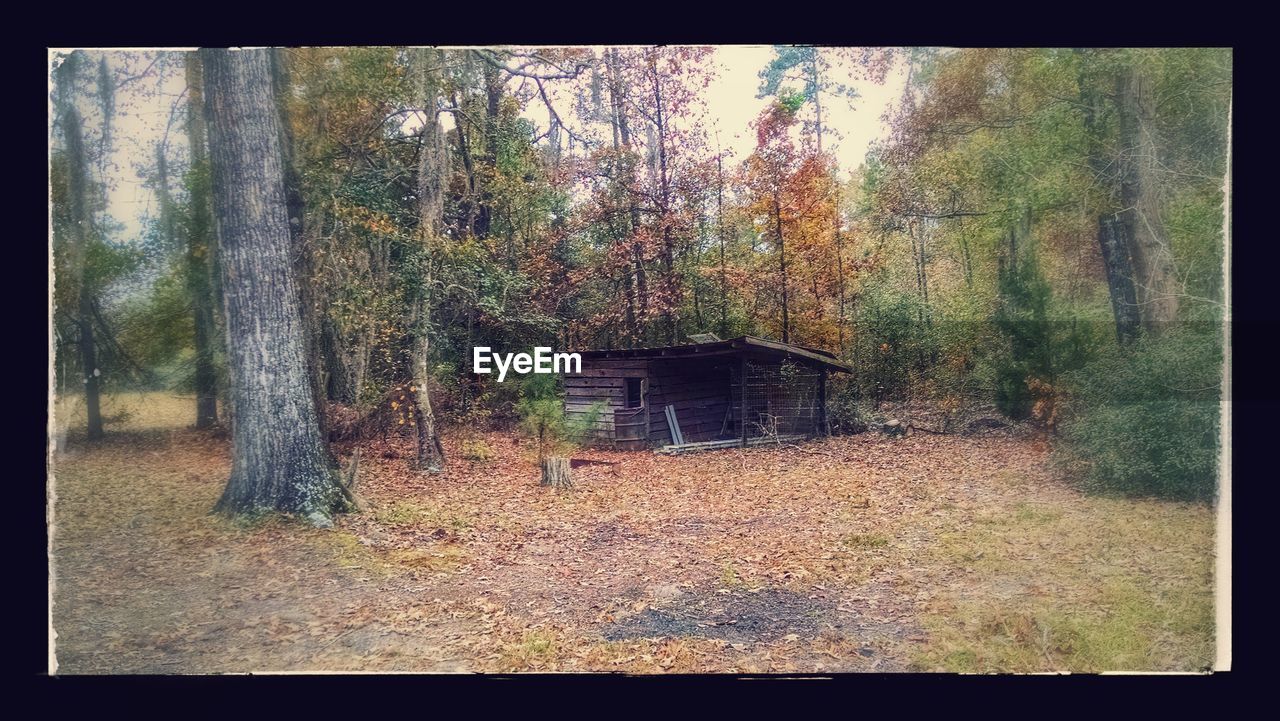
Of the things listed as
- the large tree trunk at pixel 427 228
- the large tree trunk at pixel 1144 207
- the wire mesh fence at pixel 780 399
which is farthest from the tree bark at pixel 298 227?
the large tree trunk at pixel 1144 207

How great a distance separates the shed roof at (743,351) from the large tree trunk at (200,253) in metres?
2.38

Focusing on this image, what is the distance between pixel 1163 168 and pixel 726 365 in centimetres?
305

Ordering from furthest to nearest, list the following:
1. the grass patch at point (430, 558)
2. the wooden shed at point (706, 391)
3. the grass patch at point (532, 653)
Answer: the wooden shed at point (706, 391) < the grass patch at point (430, 558) < the grass patch at point (532, 653)

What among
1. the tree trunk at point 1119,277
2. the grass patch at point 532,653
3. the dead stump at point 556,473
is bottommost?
the grass patch at point 532,653

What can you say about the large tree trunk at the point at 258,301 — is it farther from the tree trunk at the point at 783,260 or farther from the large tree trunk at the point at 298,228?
the tree trunk at the point at 783,260

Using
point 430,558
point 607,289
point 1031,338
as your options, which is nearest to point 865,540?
point 1031,338

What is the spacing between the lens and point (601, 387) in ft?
16.8

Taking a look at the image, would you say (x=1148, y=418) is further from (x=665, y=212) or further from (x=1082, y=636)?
(x=665, y=212)

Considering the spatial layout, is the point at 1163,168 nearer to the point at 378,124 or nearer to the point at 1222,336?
the point at 1222,336

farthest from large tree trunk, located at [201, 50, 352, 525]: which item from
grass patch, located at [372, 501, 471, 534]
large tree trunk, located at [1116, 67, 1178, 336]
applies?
large tree trunk, located at [1116, 67, 1178, 336]

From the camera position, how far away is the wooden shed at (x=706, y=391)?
5117 mm

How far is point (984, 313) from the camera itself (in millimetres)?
5125

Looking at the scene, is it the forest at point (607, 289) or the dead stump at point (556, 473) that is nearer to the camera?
the forest at point (607, 289)

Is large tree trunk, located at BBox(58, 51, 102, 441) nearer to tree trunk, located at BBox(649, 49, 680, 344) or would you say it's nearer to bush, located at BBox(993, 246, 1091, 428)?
tree trunk, located at BBox(649, 49, 680, 344)
